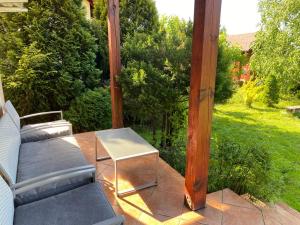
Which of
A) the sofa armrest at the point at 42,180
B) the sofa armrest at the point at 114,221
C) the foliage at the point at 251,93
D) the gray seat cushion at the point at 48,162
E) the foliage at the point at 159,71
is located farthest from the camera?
the foliage at the point at 251,93

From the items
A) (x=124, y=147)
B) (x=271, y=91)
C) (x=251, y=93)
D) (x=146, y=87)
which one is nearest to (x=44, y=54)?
(x=146, y=87)

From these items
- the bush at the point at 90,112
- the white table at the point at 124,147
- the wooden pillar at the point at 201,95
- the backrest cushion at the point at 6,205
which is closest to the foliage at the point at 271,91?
the bush at the point at 90,112

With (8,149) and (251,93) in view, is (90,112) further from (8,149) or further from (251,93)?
(251,93)

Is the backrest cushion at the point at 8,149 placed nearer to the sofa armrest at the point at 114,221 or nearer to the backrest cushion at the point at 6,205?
the backrest cushion at the point at 6,205

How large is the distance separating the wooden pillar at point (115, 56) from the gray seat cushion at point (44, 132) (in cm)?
99

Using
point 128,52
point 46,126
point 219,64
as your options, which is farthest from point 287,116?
point 46,126

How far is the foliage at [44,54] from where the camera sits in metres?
4.43

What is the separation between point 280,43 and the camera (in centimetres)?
878

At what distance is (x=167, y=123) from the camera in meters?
3.95

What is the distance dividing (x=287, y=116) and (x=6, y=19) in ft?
26.5

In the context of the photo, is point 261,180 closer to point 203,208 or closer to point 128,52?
point 203,208

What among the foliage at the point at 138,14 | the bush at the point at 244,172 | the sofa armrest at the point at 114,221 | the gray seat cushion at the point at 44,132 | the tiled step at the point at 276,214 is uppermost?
the foliage at the point at 138,14

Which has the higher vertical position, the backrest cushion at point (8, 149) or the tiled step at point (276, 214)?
the backrest cushion at point (8, 149)

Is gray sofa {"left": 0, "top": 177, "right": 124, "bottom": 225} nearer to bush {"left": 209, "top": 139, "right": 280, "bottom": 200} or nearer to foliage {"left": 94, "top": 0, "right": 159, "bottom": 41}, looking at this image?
bush {"left": 209, "top": 139, "right": 280, "bottom": 200}
